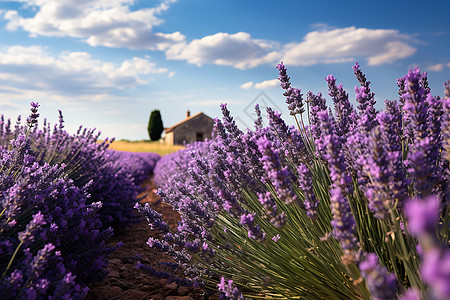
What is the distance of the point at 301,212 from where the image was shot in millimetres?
1690

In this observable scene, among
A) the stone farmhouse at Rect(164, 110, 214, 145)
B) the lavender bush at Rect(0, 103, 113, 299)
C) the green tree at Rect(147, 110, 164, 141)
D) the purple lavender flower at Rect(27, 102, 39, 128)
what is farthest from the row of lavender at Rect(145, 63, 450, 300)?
the green tree at Rect(147, 110, 164, 141)

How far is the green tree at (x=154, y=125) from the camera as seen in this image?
147 feet

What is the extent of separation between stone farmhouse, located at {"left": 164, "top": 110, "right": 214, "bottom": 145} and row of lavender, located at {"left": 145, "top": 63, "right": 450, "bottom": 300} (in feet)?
89.5

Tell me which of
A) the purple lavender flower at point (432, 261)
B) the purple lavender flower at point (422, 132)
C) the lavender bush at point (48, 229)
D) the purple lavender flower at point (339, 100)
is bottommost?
the lavender bush at point (48, 229)

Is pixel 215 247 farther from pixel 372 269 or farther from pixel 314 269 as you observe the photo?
pixel 372 269

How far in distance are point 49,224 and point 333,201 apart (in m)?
1.81

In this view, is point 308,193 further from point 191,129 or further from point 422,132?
point 191,129

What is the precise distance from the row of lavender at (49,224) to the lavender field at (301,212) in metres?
0.01

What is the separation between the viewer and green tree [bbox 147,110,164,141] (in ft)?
147

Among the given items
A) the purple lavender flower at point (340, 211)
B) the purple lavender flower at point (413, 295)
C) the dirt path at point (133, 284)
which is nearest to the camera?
the purple lavender flower at point (413, 295)

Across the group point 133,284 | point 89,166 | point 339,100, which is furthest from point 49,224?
point 89,166

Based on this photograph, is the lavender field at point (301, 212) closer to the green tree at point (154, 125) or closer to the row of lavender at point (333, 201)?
the row of lavender at point (333, 201)

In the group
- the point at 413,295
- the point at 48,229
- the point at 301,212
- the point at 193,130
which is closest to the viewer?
the point at 413,295

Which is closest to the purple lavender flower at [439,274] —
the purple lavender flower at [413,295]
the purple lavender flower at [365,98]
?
the purple lavender flower at [413,295]
